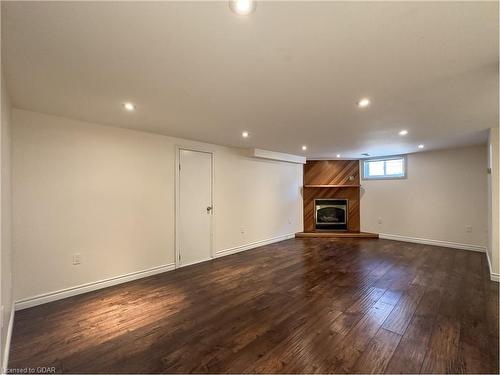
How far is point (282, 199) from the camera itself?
6.05 meters

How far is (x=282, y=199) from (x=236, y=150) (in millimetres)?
2014

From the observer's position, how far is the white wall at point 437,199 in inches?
186

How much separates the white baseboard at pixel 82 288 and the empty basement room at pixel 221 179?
0.05 ft

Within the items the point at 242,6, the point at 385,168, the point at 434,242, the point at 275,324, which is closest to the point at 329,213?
the point at 385,168

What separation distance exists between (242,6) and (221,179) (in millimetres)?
3604

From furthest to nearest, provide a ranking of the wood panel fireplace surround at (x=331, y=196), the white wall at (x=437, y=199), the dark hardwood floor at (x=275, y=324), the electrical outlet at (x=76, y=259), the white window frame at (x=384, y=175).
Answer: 1. the wood panel fireplace surround at (x=331, y=196)
2. the white window frame at (x=384, y=175)
3. the white wall at (x=437, y=199)
4. the electrical outlet at (x=76, y=259)
5. the dark hardwood floor at (x=275, y=324)

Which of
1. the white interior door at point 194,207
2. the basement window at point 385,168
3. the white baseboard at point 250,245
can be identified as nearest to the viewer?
the white interior door at point 194,207

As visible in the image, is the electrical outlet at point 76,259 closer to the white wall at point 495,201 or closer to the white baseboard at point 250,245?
the white baseboard at point 250,245

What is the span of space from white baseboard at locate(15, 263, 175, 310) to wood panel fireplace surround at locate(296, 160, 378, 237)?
4459 mm

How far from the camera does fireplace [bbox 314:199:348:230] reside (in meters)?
6.74

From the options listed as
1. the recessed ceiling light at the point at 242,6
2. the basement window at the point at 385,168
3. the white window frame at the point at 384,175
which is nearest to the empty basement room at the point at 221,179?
the recessed ceiling light at the point at 242,6

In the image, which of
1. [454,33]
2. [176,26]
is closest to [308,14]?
[176,26]

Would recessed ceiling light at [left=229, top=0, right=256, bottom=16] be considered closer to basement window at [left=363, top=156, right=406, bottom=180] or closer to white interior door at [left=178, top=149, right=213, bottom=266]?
white interior door at [left=178, top=149, right=213, bottom=266]

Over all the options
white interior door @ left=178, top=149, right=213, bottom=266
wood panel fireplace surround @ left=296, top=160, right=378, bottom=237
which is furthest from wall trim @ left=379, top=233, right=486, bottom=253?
white interior door @ left=178, top=149, right=213, bottom=266
